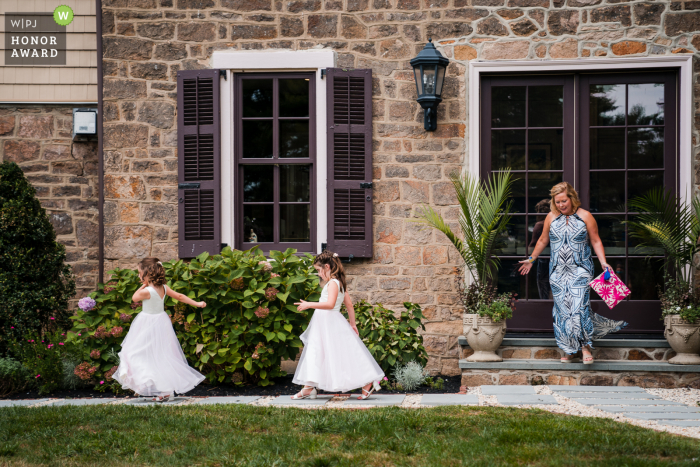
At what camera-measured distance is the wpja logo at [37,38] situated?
22.7ft

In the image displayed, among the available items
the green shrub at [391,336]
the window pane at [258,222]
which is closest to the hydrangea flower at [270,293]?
the green shrub at [391,336]

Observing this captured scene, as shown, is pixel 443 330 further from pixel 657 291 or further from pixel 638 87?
pixel 638 87

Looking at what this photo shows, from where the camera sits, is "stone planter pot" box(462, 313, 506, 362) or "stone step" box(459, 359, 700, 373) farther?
"stone planter pot" box(462, 313, 506, 362)

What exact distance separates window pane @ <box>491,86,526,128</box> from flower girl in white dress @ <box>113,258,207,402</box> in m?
3.29

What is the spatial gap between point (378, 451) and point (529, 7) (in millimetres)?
4522

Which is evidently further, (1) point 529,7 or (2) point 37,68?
(2) point 37,68

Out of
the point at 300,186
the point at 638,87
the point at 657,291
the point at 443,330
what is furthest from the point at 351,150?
the point at 657,291

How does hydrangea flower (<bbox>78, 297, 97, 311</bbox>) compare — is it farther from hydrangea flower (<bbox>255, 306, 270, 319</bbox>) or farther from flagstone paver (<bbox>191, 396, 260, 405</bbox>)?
hydrangea flower (<bbox>255, 306, 270, 319</bbox>)

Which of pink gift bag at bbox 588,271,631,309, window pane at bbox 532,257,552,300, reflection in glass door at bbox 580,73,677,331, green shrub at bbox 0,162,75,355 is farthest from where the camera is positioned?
window pane at bbox 532,257,552,300

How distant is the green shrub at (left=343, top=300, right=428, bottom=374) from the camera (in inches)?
214

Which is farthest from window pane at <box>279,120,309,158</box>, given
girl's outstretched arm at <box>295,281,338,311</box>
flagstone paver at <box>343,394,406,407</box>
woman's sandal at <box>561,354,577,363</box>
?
woman's sandal at <box>561,354,577,363</box>

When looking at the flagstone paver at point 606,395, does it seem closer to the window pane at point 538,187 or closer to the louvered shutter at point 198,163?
the window pane at point 538,187

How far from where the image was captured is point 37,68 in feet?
22.6

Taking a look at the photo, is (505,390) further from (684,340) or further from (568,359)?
(684,340)
